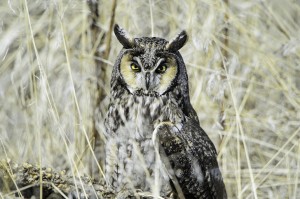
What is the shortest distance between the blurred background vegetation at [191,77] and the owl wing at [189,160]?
0.16 metres

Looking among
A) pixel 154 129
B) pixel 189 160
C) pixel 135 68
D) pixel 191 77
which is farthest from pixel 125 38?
pixel 191 77

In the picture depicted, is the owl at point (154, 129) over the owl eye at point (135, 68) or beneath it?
beneath

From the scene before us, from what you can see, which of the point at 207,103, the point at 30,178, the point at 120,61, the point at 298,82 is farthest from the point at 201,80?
the point at 30,178

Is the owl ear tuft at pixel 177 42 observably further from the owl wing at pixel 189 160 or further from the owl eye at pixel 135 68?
the owl wing at pixel 189 160

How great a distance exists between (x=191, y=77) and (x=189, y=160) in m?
0.77

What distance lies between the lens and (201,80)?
8.79 ft

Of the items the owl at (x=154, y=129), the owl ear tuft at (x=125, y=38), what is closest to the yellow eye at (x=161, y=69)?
the owl at (x=154, y=129)

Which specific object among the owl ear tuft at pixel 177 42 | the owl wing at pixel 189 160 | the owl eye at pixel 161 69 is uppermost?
the owl ear tuft at pixel 177 42

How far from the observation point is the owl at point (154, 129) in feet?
6.72

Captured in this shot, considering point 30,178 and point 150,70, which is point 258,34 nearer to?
point 150,70

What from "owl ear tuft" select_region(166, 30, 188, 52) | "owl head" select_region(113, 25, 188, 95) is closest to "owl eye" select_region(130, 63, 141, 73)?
"owl head" select_region(113, 25, 188, 95)

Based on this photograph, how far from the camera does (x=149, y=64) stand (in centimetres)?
206

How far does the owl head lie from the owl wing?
0.15 meters

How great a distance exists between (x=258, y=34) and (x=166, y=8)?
0.50m
